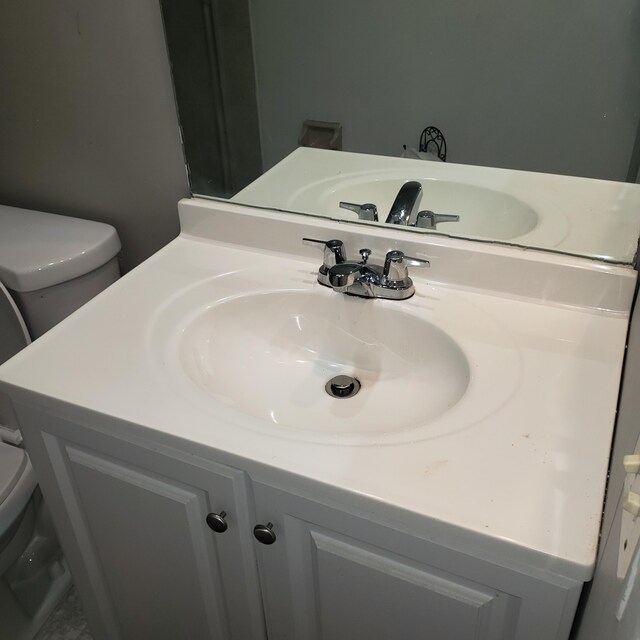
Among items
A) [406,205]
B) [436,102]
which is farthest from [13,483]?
[436,102]

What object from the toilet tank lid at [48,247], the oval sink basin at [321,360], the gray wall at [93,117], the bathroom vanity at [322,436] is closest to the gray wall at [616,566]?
the bathroom vanity at [322,436]

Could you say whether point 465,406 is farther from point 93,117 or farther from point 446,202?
point 93,117

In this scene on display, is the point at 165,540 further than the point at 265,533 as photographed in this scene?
Yes

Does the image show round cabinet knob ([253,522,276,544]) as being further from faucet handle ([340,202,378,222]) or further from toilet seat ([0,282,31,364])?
toilet seat ([0,282,31,364])

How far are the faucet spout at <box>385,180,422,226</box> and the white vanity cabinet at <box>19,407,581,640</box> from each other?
0.48 meters

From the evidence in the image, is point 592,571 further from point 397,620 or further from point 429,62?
point 429,62

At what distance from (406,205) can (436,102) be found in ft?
0.52

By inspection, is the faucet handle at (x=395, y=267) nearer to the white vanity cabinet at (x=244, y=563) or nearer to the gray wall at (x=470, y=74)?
the gray wall at (x=470, y=74)

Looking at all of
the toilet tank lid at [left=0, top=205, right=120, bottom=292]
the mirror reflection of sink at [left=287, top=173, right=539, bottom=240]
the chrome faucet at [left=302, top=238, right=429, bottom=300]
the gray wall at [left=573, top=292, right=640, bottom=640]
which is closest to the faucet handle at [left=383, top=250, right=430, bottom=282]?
the chrome faucet at [left=302, top=238, right=429, bottom=300]

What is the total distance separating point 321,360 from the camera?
3.21 feet

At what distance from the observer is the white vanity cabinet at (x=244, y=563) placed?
65 cm

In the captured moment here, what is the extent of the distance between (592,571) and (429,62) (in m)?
0.70

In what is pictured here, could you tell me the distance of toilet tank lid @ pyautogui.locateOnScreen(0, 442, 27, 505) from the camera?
1.18m

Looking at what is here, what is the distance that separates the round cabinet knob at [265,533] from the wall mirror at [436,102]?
52 centimetres
